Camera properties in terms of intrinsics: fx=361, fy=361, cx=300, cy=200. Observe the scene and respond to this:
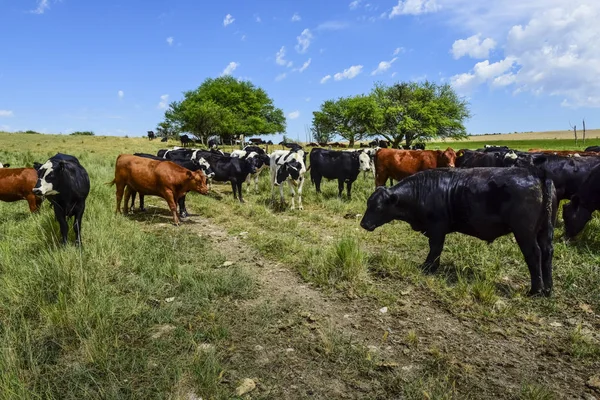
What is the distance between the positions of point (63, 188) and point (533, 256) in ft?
24.0

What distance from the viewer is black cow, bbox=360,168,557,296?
4.82 metres

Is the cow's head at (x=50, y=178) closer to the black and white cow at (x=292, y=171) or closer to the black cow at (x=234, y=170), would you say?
the black and white cow at (x=292, y=171)

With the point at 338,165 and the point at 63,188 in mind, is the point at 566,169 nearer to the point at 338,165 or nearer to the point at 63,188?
the point at 338,165

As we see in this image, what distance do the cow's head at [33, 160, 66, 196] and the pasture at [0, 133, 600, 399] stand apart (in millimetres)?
826

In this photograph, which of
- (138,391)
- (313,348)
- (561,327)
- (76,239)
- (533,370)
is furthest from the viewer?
(76,239)

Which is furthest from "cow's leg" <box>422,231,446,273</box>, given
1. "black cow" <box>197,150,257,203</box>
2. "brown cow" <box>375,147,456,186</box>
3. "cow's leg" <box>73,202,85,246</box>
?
"black cow" <box>197,150,257,203</box>

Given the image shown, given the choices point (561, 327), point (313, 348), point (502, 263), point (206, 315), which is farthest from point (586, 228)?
point (206, 315)

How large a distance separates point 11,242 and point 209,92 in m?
52.8

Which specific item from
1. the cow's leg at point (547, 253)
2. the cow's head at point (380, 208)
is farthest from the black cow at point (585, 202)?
the cow's head at point (380, 208)

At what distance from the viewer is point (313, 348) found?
12.1 ft

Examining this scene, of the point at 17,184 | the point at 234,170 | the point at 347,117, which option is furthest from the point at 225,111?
the point at 17,184

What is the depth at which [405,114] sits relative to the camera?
5125cm

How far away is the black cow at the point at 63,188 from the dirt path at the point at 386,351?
3.86m

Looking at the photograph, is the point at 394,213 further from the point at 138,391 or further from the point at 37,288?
the point at 37,288
